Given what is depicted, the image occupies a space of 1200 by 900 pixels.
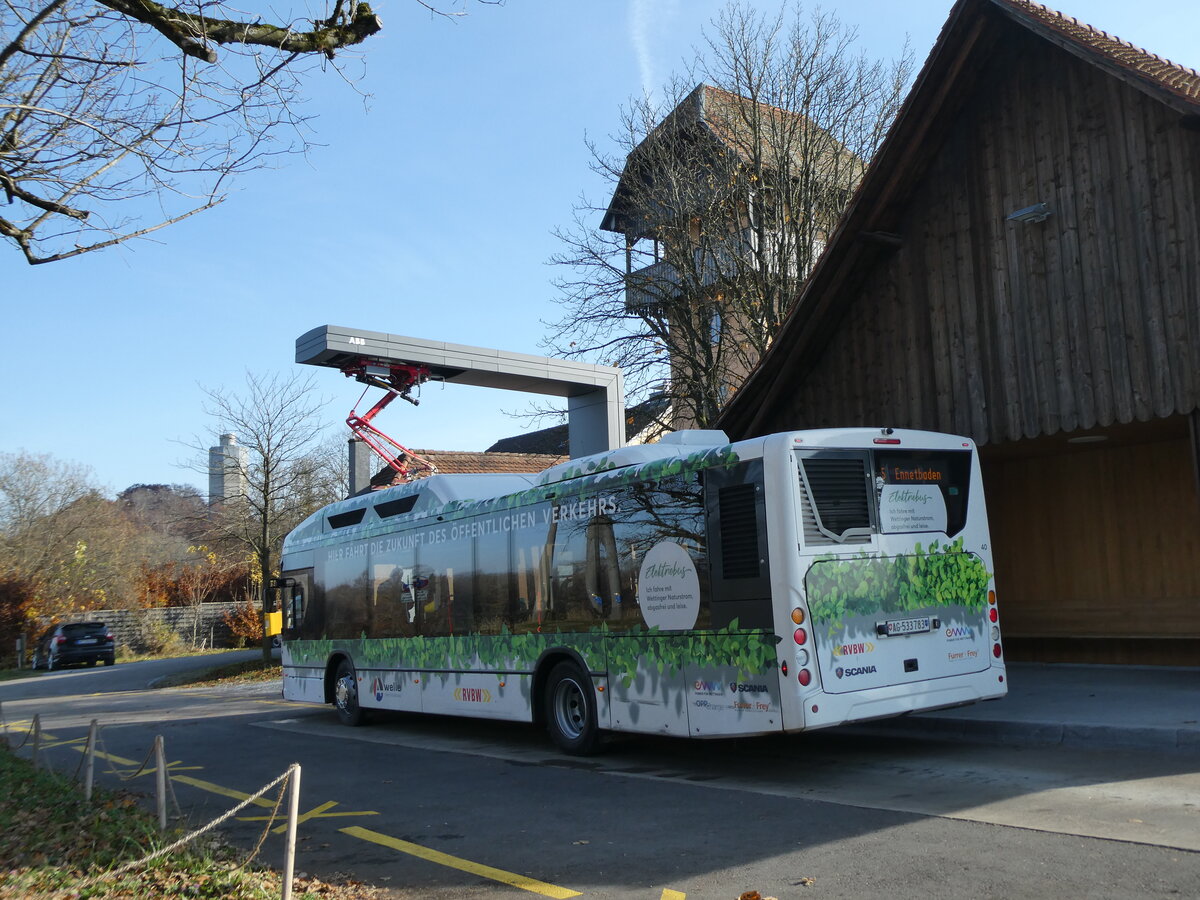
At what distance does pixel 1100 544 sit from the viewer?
46.9ft

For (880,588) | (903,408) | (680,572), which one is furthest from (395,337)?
(880,588)

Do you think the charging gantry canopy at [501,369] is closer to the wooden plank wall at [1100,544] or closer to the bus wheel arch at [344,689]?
the bus wheel arch at [344,689]

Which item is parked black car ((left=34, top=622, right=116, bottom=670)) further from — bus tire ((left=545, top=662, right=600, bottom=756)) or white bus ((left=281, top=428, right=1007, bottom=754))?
bus tire ((left=545, top=662, right=600, bottom=756))

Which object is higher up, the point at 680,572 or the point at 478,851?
the point at 680,572

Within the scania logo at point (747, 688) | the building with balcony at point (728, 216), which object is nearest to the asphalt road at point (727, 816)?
the scania logo at point (747, 688)

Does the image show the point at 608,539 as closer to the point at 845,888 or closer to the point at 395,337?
the point at 845,888

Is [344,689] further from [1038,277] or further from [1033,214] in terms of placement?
[1033,214]

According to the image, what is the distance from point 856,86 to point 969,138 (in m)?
6.21

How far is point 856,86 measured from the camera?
19.3 meters

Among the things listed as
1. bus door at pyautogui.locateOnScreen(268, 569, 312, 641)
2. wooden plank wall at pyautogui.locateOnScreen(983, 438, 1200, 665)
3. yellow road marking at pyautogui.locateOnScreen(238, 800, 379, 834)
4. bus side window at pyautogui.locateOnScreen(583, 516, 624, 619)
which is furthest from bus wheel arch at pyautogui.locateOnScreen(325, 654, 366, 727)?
wooden plank wall at pyautogui.locateOnScreen(983, 438, 1200, 665)

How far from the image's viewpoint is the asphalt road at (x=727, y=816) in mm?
5746

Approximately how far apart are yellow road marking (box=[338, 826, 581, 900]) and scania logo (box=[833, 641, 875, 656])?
345 cm

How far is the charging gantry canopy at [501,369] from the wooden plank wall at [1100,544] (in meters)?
7.40

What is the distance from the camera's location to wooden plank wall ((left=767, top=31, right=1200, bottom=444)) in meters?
11.4
